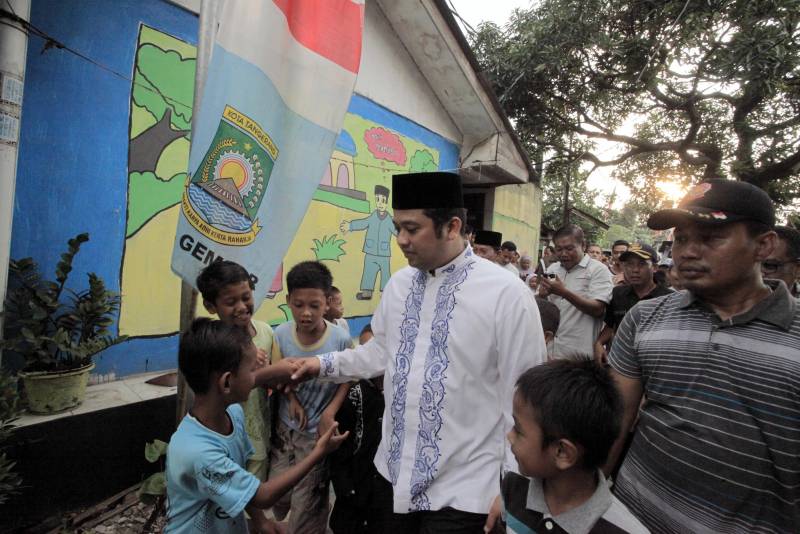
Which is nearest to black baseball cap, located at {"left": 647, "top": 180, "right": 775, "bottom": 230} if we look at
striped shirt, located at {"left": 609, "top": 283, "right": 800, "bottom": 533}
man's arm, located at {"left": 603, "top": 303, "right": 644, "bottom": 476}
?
striped shirt, located at {"left": 609, "top": 283, "right": 800, "bottom": 533}

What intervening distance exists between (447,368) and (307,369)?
72 centimetres

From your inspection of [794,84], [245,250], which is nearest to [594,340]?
[245,250]

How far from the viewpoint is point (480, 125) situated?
24.5ft

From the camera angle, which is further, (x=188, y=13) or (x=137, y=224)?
(x=188, y=13)

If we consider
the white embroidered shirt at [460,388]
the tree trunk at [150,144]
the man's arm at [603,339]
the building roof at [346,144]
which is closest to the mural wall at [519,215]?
the building roof at [346,144]

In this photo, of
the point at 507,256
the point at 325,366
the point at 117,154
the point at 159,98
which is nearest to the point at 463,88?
the point at 507,256

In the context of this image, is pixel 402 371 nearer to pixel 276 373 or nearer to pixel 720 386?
pixel 276 373

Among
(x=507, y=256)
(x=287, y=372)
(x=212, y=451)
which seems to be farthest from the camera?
(x=507, y=256)

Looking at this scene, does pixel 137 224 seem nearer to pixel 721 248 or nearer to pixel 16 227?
pixel 16 227

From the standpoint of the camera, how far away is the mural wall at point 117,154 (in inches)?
119

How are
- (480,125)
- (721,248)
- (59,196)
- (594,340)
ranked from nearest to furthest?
(721,248) < (59,196) < (594,340) < (480,125)

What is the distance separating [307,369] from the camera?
6.86 feet

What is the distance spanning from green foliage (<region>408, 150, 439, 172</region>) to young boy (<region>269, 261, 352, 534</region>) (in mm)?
4636

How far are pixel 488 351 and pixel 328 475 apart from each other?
1.25 m
